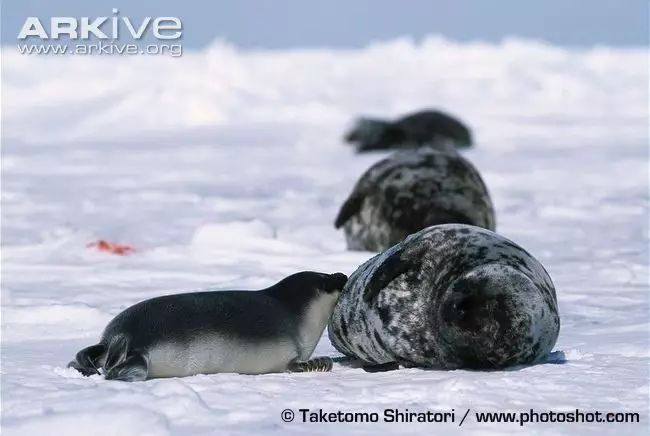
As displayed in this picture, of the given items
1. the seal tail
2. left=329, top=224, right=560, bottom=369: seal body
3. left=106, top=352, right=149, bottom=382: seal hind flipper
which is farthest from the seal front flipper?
the seal tail

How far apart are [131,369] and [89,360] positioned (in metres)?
0.21

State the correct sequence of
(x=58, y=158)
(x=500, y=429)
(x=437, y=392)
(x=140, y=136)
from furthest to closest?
(x=140, y=136) < (x=58, y=158) < (x=437, y=392) < (x=500, y=429)

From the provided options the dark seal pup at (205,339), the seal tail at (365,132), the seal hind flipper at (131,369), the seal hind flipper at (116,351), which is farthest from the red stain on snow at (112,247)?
the seal tail at (365,132)

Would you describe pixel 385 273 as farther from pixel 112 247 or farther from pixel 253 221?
pixel 253 221

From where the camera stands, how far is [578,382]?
126 inches

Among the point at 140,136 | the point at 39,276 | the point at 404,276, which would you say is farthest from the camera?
the point at 140,136

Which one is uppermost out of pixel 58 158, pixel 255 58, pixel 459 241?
pixel 255 58

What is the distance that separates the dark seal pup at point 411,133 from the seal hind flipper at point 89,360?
11.2 m

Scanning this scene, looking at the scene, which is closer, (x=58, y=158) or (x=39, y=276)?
(x=39, y=276)

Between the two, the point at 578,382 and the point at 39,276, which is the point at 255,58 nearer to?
the point at 39,276

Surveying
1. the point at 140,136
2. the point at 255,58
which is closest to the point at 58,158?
the point at 140,136

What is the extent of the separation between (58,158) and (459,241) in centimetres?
1027

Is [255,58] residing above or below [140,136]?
above

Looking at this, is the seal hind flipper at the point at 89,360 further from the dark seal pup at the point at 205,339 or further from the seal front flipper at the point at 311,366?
the seal front flipper at the point at 311,366
